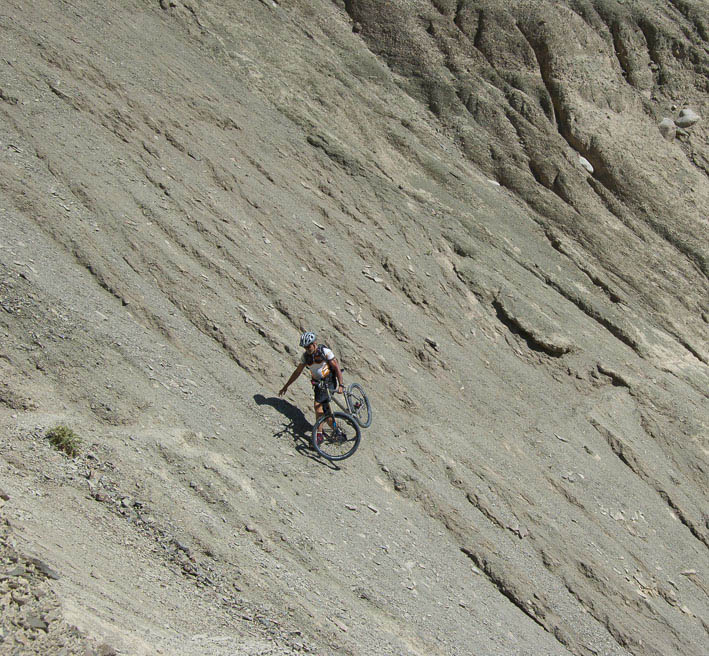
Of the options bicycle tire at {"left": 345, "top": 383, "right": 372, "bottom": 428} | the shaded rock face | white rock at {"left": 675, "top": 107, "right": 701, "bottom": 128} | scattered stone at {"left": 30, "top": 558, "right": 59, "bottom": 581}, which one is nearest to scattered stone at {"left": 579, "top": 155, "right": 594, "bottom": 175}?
the shaded rock face

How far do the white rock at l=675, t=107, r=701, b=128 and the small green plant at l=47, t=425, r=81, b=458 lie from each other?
22.5 metres

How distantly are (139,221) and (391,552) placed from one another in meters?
7.34

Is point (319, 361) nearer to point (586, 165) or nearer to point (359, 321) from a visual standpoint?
point (359, 321)

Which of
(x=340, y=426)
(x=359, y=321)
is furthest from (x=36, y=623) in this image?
(x=359, y=321)

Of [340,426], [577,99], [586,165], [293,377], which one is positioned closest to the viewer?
[293,377]

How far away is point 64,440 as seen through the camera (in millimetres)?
7332

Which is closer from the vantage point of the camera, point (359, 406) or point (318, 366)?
point (318, 366)

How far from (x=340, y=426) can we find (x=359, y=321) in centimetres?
316

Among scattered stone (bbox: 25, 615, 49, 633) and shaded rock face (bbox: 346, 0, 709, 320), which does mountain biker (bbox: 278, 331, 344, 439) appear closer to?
scattered stone (bbox: 25, 615, 49, 633)

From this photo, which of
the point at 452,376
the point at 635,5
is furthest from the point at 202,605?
the point at 635,5

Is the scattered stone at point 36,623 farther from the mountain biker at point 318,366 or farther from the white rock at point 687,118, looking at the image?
the white rock at point 687,118

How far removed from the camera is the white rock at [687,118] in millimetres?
21781

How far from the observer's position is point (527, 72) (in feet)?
70.3

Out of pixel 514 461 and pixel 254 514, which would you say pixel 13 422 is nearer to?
pixel 254 514
